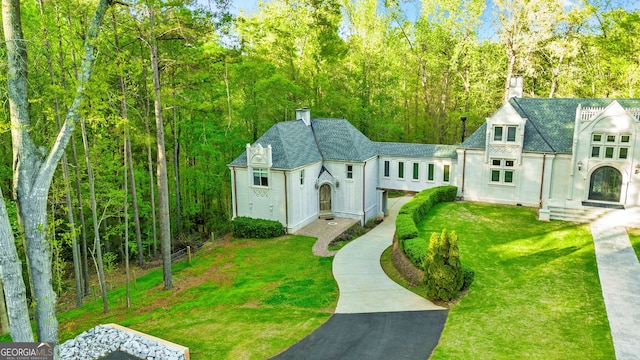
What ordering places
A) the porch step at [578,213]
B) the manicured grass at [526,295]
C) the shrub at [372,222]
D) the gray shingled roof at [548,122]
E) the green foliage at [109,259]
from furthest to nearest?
the shrub at [372,222], the gray shingled roof at [548,122], the porch step at [578,213], the green foliage at [109,259], the manicured grass at [526,295]

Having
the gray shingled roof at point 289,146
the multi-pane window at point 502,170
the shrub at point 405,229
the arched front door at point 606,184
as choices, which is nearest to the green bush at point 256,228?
the gray shingled roof at point 289,146

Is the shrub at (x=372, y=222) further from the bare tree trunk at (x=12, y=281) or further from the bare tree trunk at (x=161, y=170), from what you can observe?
the bare tree trunk at (x=12, y=281)

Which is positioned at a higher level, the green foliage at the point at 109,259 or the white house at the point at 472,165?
the white house at the point at 472,165

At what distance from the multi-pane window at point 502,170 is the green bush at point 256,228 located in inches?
584

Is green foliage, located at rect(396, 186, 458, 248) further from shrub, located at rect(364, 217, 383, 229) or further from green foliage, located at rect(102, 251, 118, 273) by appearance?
green foliage, located at rect(102, 251, 118, 273)

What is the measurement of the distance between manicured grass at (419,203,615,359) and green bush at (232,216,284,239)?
30.7 feet

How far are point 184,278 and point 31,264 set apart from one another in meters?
13.9

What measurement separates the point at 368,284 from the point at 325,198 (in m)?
13.6

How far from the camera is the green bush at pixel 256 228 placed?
27938 mm

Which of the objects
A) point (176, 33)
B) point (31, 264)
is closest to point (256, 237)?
point (176, 33)

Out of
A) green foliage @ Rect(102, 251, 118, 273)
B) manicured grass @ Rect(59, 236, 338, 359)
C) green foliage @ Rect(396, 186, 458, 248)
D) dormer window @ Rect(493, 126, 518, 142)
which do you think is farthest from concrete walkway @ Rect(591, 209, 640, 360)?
green foliage @ Rect(102, 251, 118, 273)

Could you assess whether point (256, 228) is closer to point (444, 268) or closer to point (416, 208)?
point (416, 208)

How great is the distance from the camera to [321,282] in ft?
64.9

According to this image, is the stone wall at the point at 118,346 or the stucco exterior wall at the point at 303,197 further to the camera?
the stucco exterior wall at the point at 303,197
